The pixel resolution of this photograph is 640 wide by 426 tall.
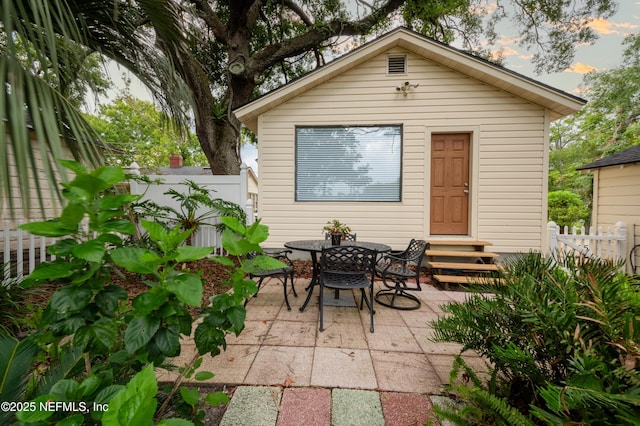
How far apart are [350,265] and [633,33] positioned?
18.6m

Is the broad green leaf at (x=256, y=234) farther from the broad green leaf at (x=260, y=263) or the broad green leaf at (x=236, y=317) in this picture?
the broad green leaf at (x=236, y=317)

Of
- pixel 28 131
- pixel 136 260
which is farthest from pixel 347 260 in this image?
pixel 28 131

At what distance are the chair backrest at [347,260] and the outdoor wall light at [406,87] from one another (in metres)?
3.84

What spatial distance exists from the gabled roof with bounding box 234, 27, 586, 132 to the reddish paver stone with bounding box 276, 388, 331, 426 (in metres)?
4.76

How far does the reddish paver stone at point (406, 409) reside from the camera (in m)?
1.49

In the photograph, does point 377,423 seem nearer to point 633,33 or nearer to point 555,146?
point 633,33

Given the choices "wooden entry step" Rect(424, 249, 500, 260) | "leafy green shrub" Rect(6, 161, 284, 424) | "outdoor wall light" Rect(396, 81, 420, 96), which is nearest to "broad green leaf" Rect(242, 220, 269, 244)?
"leafy green shrub" Rect(6, 161, 284, 424)

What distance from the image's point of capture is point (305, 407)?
1575mm

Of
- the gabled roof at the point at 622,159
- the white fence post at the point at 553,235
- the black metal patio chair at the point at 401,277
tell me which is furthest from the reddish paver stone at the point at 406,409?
the gabled roof at the point at 622,159

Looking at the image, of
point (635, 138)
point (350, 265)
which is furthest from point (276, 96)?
point (635, 138)

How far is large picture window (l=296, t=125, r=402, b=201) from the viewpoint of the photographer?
17.0 ft

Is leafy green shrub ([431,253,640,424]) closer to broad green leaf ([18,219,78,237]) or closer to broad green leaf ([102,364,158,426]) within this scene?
broad green leaf ([102,364,158,426])

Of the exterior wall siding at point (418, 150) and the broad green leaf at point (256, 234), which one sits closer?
the broad green leaf at point (256, 234)

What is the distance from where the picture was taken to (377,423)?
1.47m
